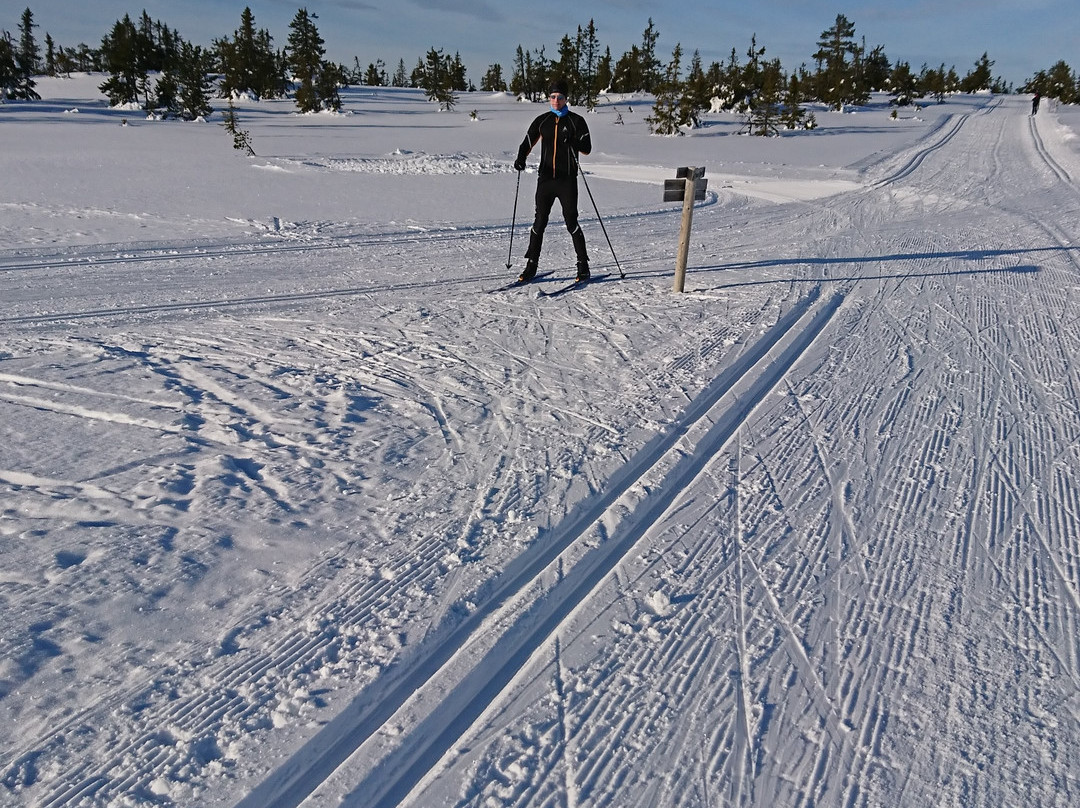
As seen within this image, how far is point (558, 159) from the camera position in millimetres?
7129

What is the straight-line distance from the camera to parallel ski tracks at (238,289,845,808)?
2.09 metres

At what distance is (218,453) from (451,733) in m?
2.32

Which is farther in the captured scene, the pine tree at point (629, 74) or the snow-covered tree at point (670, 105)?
the pine tree at point (629, 74)

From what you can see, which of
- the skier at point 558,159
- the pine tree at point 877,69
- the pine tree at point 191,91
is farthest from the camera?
the pine tree at point 877,69

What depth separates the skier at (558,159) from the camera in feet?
23.0

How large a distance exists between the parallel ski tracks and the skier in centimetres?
377

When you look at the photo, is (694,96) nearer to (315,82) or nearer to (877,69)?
(315,82)

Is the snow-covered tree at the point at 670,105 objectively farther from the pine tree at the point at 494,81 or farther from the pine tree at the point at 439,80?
the pine tree at the point at 494,81

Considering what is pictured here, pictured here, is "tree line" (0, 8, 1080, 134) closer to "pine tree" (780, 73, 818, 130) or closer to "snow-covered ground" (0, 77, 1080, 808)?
"pine tree" (780, 73, 818, 130)

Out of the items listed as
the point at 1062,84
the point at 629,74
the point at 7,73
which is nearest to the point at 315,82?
the point at 7,73

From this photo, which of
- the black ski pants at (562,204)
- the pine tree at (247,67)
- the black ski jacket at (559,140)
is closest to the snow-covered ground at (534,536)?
the black ski pants at (562,204)

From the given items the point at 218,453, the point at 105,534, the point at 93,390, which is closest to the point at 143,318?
the point at 93,390

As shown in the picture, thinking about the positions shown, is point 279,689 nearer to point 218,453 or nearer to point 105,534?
point 105,534

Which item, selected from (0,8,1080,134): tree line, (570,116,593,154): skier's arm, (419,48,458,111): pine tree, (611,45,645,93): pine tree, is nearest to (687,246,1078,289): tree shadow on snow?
(570,116,593,154): skier's arm
